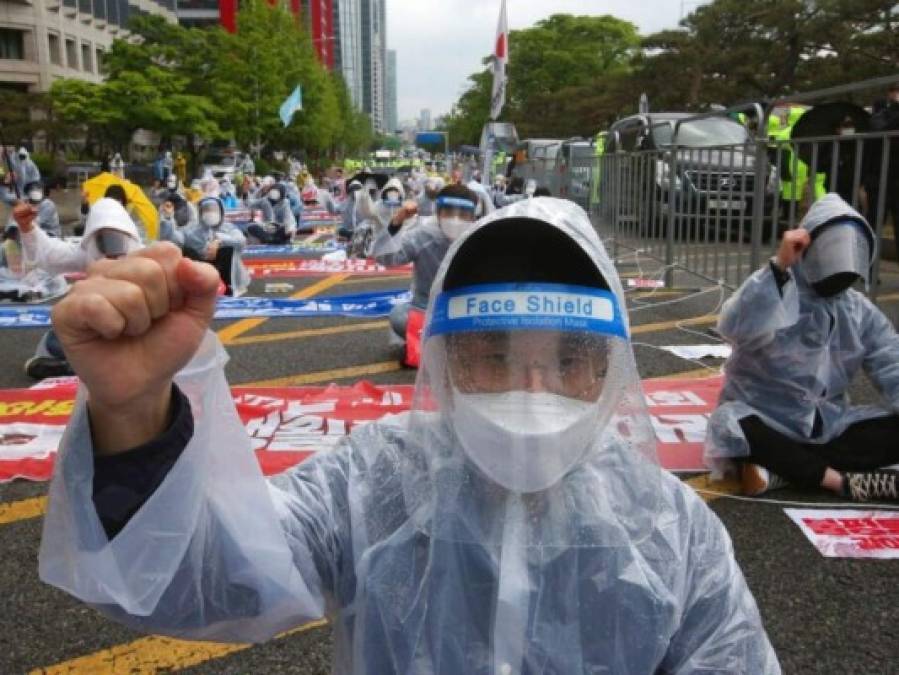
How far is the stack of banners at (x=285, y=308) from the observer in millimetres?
7469

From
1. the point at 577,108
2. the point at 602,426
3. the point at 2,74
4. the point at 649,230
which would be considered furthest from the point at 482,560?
the point at 2,74

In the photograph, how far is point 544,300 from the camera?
1276 millimetres

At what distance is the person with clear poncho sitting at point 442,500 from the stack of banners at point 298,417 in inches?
95.3

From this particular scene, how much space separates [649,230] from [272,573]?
805 cm

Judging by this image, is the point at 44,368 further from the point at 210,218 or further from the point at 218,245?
the point at 210,218

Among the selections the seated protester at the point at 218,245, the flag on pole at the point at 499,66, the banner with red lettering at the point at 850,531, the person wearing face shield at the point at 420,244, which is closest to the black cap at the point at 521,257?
the banner with red lettering at the point at 850,531

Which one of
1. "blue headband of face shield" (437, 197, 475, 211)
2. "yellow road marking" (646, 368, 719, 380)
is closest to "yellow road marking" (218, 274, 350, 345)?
"blue headband of face shield" (437, 197, 475, 211)

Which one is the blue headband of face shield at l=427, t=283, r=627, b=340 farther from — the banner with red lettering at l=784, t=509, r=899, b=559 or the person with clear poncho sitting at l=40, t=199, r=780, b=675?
the banner with red lettering at l=784, t=509, r=899, b=559

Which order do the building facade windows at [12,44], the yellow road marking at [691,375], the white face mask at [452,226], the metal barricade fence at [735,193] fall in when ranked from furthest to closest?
the building facade windows at [12,44] < the white face mask at [452,226] < the yellow road marking at [691,375] < the metal barricade fence at [735,193]

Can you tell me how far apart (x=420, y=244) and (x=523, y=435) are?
4.89m

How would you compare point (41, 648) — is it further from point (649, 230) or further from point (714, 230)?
point (649, 230)

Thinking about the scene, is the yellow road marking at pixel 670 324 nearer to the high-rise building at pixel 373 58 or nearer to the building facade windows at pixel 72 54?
the building facade windows at pixel 72 54

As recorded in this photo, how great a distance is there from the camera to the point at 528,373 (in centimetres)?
129

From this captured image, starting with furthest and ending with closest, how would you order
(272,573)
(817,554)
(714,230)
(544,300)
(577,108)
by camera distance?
(577,108), (714,230), (817,554), (544,300), (272,573)
